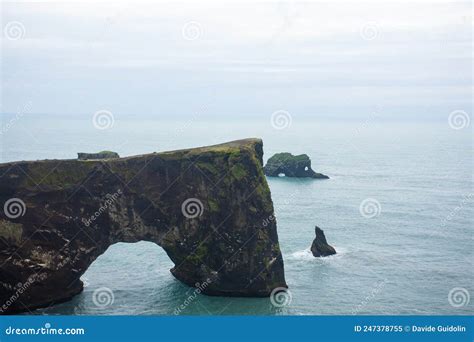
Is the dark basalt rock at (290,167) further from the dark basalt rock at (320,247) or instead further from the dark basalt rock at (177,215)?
the dark basalt rock at (177,215)

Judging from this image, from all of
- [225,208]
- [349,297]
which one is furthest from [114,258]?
[349,297]

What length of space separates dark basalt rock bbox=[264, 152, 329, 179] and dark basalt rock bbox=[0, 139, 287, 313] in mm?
90507

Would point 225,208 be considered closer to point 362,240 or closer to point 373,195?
point 362,240

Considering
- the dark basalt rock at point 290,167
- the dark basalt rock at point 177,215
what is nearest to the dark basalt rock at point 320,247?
the dark basalt rock at point 177,215

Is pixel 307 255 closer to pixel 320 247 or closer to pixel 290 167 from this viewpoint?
pixel 320 247

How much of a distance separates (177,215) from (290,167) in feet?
306

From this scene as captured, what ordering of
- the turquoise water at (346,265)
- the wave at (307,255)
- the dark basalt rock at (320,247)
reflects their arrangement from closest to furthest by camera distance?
the turquoise water at (346,265) → the wave at (307,255) → the dark basalt rock at (320,247)

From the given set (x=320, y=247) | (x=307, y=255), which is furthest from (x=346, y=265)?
(x=307, y=255)

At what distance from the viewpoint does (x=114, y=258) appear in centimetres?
6931

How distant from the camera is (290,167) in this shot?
480ft

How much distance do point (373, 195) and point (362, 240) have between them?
157ft

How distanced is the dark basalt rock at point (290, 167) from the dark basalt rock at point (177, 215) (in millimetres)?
90507

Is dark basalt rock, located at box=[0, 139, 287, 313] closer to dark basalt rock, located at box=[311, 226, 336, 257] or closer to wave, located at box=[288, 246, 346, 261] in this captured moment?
wave, located at box=[288, 246, 346, 261]

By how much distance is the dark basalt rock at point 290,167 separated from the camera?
147 meters
